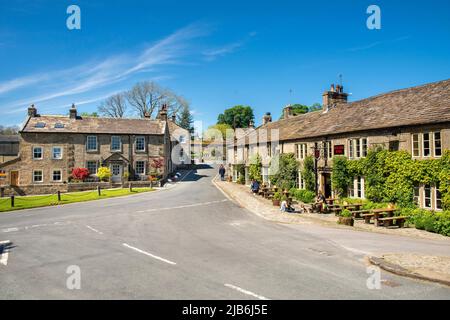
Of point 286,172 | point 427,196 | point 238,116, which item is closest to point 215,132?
point 238,116

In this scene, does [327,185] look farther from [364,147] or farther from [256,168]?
[256,168]

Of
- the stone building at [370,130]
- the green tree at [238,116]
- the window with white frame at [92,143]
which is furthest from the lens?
the green tree at [238,116]

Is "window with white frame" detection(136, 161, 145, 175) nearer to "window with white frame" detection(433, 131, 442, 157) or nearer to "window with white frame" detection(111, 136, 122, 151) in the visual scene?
"window with white frame" detection(111, 136, 122, 151)

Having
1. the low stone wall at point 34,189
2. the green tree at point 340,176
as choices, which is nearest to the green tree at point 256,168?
the green tree at point 340,176

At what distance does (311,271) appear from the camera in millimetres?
9922

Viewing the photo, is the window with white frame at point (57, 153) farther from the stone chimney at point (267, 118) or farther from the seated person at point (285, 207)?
the seated person at point (285, 207)

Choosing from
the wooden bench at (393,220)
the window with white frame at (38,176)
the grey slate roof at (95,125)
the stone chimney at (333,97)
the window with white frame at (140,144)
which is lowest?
the wooden bench at (393,220)

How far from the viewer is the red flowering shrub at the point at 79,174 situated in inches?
1591

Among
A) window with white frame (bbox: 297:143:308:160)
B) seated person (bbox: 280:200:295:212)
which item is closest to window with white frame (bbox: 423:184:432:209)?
seated person (bbox: 280:200:295:212)

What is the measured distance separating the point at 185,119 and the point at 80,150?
44575 mm

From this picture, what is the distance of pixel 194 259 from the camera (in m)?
11.1

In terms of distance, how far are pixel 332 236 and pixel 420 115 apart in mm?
10589

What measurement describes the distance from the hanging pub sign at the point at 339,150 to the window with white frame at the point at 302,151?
3920mm
